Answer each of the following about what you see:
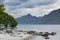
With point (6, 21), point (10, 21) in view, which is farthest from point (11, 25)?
point (6, 21)

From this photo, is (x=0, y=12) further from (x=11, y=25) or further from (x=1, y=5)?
(x=11, y=25)

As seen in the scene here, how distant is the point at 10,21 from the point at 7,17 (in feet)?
26.0

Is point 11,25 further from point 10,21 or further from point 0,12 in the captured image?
point 0,12

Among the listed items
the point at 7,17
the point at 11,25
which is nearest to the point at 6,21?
the point at 7,17

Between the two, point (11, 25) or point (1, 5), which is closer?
point (1, 5)

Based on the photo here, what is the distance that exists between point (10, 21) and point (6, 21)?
26.8ft

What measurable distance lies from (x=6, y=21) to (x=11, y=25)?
1212 centimetres

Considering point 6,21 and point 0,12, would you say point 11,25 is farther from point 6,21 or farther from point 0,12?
point 0,12

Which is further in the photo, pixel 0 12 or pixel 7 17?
pixel 7 17

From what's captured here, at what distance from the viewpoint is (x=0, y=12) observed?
95.1m

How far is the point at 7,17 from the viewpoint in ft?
355


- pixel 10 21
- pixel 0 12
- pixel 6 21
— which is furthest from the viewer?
pixel 10 21

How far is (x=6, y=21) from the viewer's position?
10775 cm

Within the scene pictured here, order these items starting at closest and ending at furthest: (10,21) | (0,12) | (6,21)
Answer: (0,12), (6,21), (10,21)
